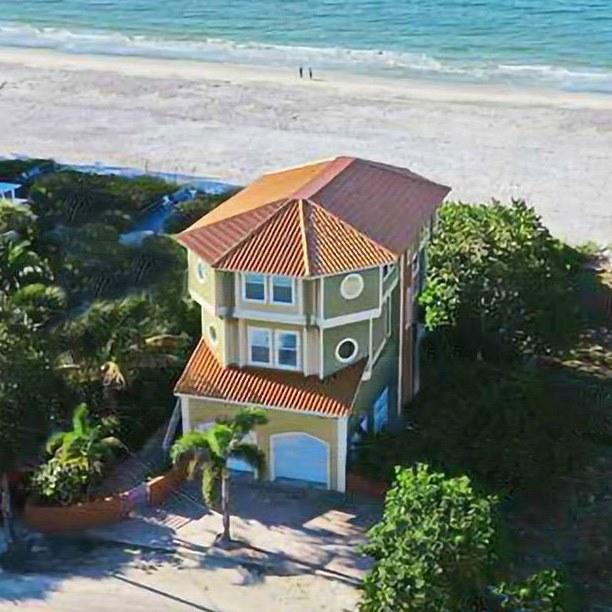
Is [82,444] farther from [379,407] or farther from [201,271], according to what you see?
[379,407]

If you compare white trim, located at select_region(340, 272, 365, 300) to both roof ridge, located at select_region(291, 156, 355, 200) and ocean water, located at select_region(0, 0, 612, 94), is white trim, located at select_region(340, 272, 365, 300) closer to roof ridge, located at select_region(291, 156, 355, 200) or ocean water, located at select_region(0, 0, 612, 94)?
roof ridge, located at select_region(291, 156, 355, 200)

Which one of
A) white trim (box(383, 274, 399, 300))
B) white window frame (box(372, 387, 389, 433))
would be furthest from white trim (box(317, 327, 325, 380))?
white window frame (box(372, 387, 389, 433))

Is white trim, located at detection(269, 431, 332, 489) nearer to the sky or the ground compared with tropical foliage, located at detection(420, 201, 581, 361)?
nearer to the ground

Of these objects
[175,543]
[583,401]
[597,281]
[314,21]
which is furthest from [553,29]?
[175,543]

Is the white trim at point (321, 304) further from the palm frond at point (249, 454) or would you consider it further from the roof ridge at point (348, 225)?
the palm frond at point (249, 454)

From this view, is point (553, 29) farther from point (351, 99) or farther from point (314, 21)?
point (351, 99)

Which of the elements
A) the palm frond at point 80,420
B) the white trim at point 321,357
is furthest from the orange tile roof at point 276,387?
the palm frond at point 80,420

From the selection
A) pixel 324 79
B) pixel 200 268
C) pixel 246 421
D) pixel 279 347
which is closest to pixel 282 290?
pixel 279 347
